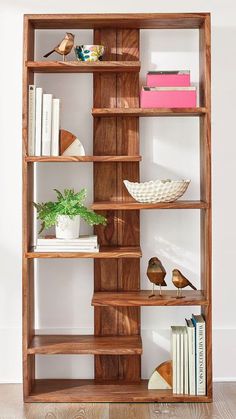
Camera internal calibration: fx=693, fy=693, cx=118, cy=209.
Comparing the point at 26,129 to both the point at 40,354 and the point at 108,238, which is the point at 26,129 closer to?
the point at 108,238

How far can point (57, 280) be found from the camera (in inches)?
131

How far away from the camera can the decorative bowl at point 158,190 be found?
2.97 meters

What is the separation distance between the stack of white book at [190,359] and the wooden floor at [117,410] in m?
0.08

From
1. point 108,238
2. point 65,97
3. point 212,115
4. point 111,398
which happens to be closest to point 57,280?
point 108,238

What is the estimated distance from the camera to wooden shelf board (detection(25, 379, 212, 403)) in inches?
119

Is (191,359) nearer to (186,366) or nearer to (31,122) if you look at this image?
(186,366)

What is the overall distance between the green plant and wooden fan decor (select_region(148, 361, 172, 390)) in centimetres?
70

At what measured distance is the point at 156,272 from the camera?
304cm

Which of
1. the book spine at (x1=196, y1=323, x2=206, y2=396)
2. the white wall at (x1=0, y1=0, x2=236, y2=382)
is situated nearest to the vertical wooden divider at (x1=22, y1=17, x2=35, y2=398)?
the white wall at (x1=0, y1=0, x2=236, y2=382)

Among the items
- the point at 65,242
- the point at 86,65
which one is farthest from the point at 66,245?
the point at 86,65

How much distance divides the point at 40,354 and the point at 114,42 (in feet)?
4.90

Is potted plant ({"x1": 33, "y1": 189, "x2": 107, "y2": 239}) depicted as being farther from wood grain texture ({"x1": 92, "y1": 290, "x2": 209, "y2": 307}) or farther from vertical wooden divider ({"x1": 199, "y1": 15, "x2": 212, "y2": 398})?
vertical wooden divider ({"x1": 199, "y1": 15, "x2": 212, "y2": 398})

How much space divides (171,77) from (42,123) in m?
0.60

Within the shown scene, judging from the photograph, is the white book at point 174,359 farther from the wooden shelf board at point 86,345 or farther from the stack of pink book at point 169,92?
the stack of pink book at point 169,92
